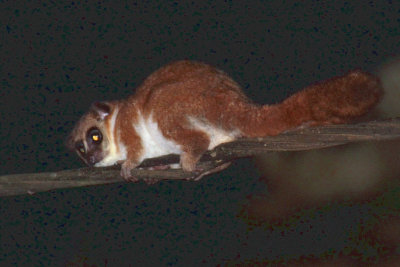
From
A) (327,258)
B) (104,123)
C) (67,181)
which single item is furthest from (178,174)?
(327,258)

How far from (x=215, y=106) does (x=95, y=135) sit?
4.80 feet

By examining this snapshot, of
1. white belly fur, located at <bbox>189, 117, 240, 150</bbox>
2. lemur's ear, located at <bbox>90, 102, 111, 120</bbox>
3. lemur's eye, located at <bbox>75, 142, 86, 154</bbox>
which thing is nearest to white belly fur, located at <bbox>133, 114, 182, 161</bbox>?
white belly fur, located at <bbox>189, 117, 240, 150</bbox>

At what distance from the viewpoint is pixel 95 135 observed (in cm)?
496

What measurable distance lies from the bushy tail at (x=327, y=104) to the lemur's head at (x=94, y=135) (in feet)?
5.99

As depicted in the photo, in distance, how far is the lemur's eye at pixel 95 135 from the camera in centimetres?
494

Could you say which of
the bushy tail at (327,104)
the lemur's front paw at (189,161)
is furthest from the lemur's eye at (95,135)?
the bushy tail at (327,104)

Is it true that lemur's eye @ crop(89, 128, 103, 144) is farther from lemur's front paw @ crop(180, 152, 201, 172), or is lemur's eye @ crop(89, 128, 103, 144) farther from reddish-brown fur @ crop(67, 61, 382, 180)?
lemur's front paw @ crop(180, 152, 201, 172)

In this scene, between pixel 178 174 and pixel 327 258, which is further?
pixel 327 258

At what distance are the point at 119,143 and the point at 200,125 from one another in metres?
0.94

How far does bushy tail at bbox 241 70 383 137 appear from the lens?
122 inches

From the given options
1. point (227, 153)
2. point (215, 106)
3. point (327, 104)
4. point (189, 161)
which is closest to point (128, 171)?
point (189, 161)

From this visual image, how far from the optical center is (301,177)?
32.1ft

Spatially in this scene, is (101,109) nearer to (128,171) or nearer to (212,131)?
(128,171)

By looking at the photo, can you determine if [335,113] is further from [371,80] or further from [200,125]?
[200,125]
